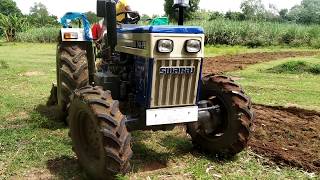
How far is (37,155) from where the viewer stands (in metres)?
5.41

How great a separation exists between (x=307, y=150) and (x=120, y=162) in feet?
9.06

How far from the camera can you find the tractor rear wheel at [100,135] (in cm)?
412

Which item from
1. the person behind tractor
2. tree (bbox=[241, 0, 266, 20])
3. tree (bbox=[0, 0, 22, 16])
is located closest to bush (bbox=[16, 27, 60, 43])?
tree (bbox=[241, 0, 266, 20])

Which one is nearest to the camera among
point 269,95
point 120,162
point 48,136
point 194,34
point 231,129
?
point 120,162

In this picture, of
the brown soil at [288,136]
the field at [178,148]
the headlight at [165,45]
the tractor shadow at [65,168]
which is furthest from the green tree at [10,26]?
the headlight at [165,45]

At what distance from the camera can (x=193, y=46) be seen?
15.1 feet

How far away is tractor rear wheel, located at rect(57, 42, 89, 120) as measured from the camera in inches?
248

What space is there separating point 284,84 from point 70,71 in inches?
252

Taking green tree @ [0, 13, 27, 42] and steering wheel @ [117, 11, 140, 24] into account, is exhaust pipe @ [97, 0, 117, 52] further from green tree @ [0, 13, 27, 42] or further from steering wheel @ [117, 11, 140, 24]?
green tree @ [0, 13, 27, 42]

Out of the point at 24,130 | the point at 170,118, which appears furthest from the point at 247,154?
the point at 24,130

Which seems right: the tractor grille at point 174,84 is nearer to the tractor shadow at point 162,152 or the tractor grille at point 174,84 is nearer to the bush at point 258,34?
the tractor shadow at point 162,152

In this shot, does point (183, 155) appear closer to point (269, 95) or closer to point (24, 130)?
point (24, 130)

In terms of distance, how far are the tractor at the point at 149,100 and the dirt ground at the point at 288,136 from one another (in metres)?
0.63

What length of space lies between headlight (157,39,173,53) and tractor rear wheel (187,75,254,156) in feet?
3.78
